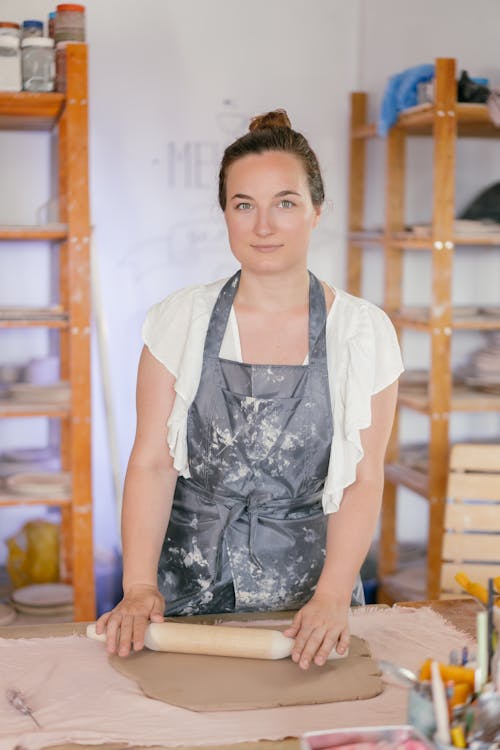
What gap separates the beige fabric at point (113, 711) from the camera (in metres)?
1.38

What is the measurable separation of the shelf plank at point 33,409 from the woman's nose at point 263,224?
67.2 inches

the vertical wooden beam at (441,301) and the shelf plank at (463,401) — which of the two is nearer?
the vertical wooden beam at (441,301)

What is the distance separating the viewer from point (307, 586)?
2.00m

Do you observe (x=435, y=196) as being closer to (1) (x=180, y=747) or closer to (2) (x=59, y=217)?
(2) (x=59, y=217)

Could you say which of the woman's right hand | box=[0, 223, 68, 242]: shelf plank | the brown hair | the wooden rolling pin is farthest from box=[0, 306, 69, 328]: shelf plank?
the wooden rolling pin

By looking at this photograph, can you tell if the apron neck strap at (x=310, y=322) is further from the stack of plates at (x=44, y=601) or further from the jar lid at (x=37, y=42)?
the stack of plates at (x=44, y=601)

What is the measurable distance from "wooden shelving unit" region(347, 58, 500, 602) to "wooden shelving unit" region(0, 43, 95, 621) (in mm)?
1203

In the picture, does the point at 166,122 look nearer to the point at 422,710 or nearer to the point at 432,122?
the point at 432,122

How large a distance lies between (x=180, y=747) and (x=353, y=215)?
3177 mm

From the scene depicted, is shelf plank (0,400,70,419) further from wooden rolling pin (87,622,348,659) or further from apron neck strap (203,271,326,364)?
wooden rolling pin (87,622,348,659)

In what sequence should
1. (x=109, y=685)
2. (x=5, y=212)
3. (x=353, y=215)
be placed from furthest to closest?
(x=353, y=215), (x=5, y=212), (x=109, y=685)

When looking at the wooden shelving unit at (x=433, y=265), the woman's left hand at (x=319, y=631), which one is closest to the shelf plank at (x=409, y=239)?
the wooden shelving unit at (x=433, y=265)

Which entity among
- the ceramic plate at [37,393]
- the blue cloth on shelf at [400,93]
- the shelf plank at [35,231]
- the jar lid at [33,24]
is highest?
the jar lid at [33,24]

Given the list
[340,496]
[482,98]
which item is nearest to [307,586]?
[340,496]
